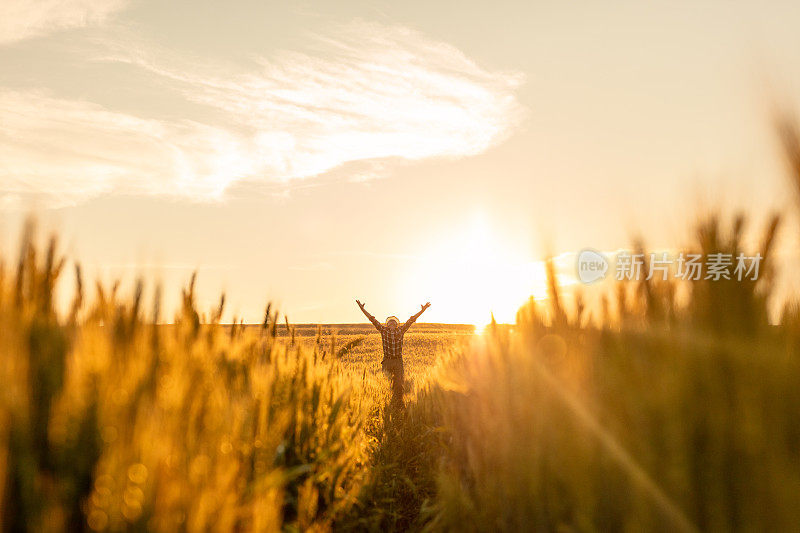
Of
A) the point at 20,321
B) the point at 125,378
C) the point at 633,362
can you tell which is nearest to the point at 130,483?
the point at 125,378

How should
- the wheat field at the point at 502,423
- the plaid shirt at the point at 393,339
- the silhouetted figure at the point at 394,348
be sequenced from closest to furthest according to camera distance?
the wheat field at the point at 502,423 → the silhouetted figure at the point at 394,348 → the plaid shirt at the point at 393,339

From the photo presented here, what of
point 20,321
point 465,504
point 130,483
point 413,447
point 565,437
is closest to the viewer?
point 130,483

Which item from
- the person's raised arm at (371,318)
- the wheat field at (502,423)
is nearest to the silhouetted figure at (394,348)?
the person's raised arm at (371,318)

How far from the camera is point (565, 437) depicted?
2387 millimetres

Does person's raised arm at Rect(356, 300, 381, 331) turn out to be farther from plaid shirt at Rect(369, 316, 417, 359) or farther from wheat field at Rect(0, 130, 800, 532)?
wheat field at Rect(0, 130, 800, 532)

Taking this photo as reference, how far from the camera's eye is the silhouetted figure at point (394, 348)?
10.9 meters

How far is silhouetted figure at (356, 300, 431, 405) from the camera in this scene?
10.9 meters

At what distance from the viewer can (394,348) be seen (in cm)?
1105

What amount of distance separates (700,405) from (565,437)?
1.85 feet

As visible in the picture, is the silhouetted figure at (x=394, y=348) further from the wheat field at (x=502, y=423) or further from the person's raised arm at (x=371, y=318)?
the wheat field at (x=502, y=423)

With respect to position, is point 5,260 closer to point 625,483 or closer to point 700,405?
point 625,483

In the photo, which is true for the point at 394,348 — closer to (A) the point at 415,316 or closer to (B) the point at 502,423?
(A) the point at 415,316

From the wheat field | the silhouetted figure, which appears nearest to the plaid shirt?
the silhouetted figure

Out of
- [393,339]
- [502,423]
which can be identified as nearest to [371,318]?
[393,339]
